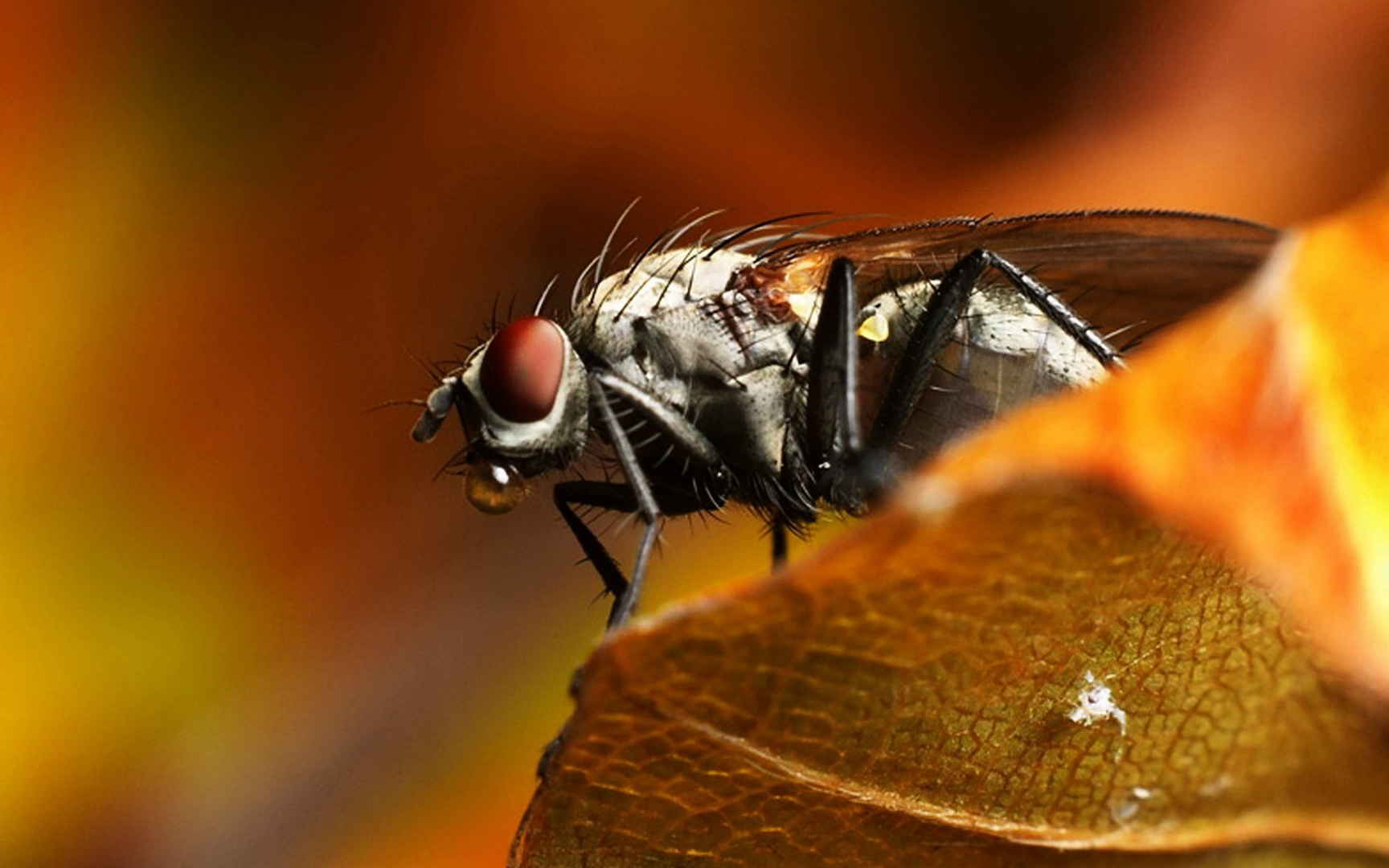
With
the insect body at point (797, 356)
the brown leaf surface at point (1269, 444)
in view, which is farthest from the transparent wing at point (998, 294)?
the brown leaf surface at point (1269, 444)

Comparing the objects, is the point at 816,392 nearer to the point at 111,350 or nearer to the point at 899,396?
the point at 899,396

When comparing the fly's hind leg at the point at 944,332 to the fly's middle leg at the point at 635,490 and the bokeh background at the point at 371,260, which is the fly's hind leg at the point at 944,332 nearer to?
the fly's middle leg at the point at 635,490

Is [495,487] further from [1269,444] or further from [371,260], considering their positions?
[1269,444]

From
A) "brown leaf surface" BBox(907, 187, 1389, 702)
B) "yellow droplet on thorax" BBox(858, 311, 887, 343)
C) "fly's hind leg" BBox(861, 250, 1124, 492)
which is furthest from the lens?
"yellow droplet on thorax" BBox(858, 311, 887, 343)

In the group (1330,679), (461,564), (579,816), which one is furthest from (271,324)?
(1330,679)

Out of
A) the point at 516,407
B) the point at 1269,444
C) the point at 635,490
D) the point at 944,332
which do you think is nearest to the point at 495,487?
the point at 516,407

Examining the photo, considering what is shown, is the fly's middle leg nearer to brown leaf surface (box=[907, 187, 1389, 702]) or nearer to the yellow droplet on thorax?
the yellow droplet on thorax

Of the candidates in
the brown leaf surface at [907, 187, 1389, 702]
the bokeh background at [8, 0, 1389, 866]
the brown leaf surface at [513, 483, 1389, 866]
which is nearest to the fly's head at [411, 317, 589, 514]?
the bokeh background at [8, 0, 1389, 866]

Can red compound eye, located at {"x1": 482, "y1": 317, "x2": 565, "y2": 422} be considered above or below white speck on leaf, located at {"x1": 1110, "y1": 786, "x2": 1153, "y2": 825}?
above
